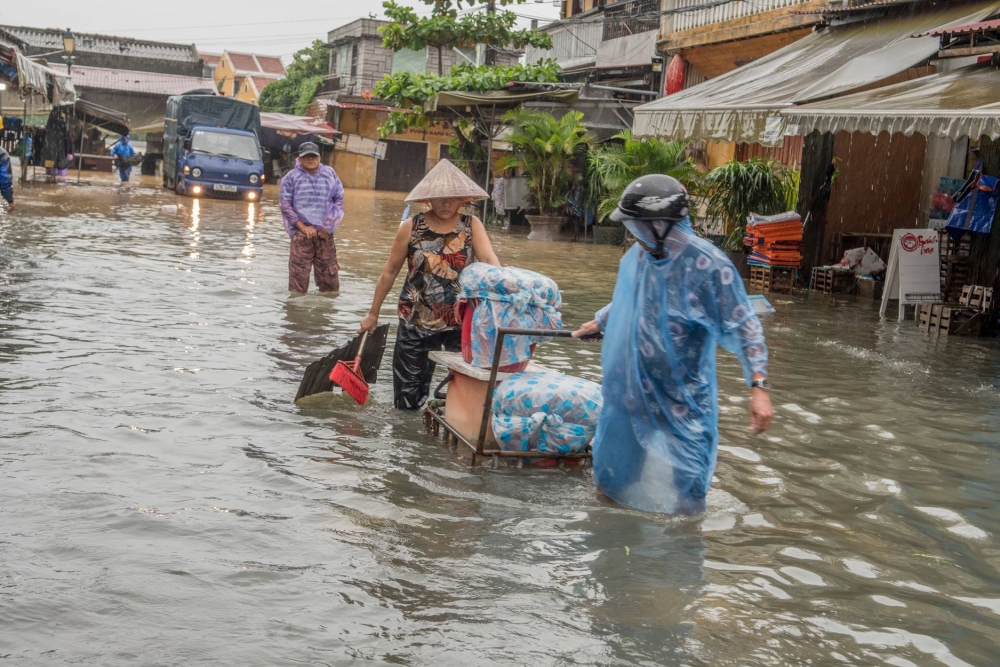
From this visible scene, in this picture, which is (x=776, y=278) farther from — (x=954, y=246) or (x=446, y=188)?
(x=446, y=188)

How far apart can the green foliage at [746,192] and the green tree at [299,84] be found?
1716 inches

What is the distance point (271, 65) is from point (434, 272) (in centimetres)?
7318

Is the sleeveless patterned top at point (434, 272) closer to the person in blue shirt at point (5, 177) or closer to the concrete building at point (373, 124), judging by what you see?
the person in blue shirt at point (5, 177)

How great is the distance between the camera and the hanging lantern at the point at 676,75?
22.4 m

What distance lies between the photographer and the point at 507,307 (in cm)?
565

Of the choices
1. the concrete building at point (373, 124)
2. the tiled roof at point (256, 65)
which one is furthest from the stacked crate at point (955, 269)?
the tiled roof at point (256, 65)

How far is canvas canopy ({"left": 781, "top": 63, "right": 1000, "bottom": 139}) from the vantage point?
9.76 meters

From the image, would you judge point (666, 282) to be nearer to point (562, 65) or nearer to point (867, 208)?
point (867, 208)

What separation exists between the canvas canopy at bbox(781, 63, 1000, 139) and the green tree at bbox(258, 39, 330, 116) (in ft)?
157

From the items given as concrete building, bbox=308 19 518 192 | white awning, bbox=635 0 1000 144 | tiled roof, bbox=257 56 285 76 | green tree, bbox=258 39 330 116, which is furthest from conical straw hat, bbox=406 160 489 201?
tiled roof, bbox=257 56 285 76

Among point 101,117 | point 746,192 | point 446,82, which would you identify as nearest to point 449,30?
point 446,82

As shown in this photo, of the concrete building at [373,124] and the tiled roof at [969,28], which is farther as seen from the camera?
the concrete building at [373,124]

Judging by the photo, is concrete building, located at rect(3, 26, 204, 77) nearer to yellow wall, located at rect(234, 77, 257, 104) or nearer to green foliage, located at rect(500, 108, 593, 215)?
yellow wall, located at rect(234, 77, 257, 104)

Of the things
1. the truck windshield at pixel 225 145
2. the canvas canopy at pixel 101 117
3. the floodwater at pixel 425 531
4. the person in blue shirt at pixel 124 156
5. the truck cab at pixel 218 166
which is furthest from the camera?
the canvas canopy at pixel 101 117
